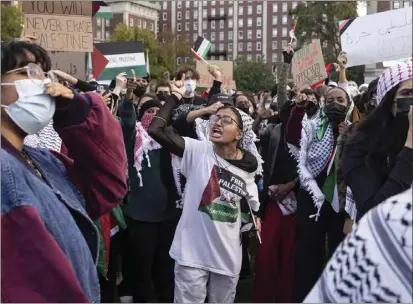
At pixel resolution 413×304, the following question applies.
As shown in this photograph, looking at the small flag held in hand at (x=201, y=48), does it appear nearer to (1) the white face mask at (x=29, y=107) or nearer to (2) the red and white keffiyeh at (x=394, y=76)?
(2) the red and white keffiyeh at (x=394, y=76)

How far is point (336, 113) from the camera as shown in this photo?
5043 mm

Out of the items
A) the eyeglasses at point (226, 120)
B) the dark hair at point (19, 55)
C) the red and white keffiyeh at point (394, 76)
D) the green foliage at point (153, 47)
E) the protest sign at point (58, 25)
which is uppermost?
the green foliage at point (153, 47)

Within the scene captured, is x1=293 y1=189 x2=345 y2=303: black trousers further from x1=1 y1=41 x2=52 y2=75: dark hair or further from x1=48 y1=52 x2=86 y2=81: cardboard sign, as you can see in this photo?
x1=1 y1=41 x2=52 y2=75: dark hair

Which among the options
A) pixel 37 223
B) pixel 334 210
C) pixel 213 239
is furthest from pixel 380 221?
pixel 334 210

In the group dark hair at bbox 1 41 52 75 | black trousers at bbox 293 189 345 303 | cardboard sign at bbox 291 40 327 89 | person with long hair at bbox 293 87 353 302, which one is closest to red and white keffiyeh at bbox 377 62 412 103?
dark hair at bbox 1 41 52 75

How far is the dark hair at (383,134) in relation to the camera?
2.79 metres

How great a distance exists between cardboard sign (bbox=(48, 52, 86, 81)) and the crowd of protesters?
62 cm

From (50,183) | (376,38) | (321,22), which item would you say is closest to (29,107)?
(50,183)

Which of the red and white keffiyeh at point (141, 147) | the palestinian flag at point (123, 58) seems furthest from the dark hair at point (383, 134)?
the palestinian flag at point (123, 58)

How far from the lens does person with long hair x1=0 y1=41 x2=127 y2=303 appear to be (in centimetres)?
181

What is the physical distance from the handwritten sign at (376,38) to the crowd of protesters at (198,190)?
27cm

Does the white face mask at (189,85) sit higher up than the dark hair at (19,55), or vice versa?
the dark hair at (19,55)

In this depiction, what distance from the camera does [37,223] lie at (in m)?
1.83

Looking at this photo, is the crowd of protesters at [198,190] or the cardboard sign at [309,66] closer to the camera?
the crowd of protesters at [198,190]
